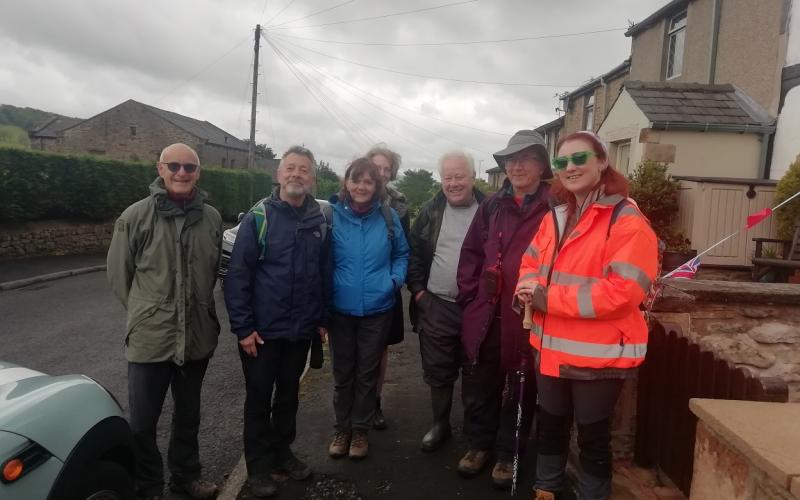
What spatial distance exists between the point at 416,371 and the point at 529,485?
247 cm

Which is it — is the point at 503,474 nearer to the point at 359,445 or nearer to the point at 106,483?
the point at 359,445

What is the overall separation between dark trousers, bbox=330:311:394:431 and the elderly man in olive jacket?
88 centimetres

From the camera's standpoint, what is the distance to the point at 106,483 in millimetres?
2088

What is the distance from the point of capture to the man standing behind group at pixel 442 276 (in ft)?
11.9

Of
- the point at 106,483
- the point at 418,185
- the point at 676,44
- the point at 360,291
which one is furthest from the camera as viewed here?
the point at 418,185

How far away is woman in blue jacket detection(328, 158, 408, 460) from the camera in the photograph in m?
3.54

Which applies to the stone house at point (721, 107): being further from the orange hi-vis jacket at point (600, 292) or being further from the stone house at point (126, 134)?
the stone house at point (126, 134)

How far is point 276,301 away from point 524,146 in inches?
67.8

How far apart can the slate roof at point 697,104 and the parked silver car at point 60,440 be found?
1028cm

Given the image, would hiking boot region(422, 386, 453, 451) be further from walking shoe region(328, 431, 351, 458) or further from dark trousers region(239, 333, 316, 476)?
dark trousers region(239, 333, 316, 476)

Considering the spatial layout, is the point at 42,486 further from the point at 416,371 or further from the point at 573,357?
the point at 416,371

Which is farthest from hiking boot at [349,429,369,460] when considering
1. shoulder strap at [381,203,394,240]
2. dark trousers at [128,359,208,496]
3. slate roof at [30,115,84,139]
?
slate roof at [30,115,84,139]

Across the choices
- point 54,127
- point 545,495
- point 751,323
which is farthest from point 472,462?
point 54,127

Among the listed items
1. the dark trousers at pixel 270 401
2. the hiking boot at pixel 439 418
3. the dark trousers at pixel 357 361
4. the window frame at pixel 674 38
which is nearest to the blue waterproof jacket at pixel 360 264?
the dark trousers at pixel 357 361
